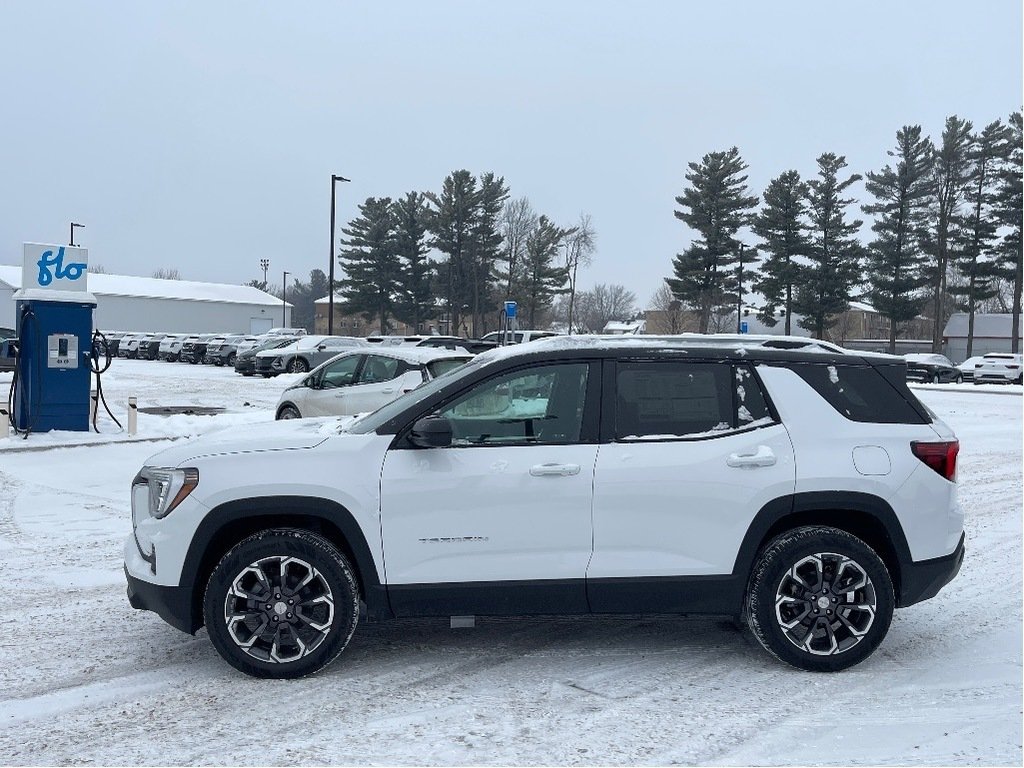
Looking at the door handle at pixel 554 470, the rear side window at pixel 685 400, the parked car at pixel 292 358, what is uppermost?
the parked car at pixel 292 358

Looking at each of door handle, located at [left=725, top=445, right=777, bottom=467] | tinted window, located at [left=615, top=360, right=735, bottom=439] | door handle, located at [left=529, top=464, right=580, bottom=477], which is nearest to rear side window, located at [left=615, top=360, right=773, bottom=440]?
tinted window, located at [left=615, top=360, right=735, bottom=439]

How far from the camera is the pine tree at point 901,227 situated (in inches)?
2265

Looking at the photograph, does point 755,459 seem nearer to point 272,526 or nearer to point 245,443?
point 272,526

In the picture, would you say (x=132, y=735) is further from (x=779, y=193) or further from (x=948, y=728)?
(x=779, y=193)

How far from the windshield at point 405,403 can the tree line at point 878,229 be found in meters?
53.9

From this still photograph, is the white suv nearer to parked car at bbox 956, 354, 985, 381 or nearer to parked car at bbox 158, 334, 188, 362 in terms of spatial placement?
parked car at bbox 956, 354, 985, 381

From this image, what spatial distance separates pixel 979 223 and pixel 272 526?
62194 millimetres

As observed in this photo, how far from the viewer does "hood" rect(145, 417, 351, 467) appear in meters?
4.80

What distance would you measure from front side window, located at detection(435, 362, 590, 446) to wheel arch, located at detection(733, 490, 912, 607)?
1055mm

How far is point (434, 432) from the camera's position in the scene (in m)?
4.66

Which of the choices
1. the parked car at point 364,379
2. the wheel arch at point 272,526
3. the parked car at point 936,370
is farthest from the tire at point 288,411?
the parked car at point 936,370

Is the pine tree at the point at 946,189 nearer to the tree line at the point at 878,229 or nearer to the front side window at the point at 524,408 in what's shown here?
the tree line at the point at 878,229

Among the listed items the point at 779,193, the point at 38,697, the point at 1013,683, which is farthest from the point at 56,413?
the point at 779,193

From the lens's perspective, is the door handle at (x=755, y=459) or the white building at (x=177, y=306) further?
the white building at (x=177, y=306)
